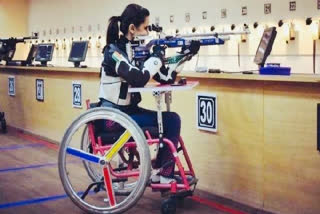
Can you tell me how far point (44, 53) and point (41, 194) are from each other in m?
3.36

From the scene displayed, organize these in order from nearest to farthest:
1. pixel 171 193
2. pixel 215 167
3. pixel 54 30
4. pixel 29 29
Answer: pixel 171 193 → pixel 215 167 → pixel 54 30 → pixel 29 29

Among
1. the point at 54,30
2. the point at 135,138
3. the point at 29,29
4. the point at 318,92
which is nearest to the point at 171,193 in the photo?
the point at 135,138

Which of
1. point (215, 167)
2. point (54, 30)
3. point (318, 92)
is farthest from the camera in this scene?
point (54, 30)

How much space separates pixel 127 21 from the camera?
327 centimetres

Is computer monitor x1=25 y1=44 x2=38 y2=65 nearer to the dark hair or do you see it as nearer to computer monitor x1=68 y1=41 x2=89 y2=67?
computer monitor x1=68 y1=41 x2=89 y2=67

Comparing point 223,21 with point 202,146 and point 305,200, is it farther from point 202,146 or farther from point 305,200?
point 305,200

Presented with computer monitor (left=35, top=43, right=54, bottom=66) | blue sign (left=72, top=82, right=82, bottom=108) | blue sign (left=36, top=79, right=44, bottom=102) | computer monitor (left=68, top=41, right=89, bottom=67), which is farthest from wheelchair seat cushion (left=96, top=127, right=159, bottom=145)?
computer monitor (left=35, top=43, right=54, bottom=66)

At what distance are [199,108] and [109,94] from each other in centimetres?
81

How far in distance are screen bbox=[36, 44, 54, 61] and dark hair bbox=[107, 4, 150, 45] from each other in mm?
3595

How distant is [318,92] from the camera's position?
9.48 ft

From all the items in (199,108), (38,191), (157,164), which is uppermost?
(199,108)

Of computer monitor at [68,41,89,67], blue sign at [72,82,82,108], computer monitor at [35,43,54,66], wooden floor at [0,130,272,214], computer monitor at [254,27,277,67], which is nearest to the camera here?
wooden floor at [0,130,272,214]

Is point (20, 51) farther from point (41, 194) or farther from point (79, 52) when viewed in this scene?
point (41, 194)

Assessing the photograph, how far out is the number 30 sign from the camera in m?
3.63
